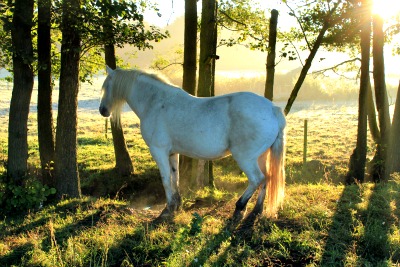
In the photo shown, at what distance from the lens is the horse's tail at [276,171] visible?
18.9 feet

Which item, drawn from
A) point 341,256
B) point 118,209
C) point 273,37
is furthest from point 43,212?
point 273,37

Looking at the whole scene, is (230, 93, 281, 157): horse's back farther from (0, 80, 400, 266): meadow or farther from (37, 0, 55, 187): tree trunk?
(37, 0, 55, 187): tree trunk

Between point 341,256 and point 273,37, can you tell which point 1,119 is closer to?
point 273,37

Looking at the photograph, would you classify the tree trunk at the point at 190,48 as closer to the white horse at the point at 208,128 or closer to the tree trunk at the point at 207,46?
the tree trunk at the point at 207,46

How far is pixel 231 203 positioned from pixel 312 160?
7384 mm

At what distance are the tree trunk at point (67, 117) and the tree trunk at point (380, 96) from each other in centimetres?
793

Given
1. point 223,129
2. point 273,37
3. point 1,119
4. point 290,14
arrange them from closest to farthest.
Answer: point 223,129 → point 273,37 → point 290,14 → point 1,119

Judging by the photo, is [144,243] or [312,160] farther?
[312,160]

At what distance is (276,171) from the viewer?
590 centimetres

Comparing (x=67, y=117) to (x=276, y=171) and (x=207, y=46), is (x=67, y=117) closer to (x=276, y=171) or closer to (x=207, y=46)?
(x=207, y=46)

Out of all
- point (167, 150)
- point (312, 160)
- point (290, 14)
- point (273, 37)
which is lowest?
point (312, 160)

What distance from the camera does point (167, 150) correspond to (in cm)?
625

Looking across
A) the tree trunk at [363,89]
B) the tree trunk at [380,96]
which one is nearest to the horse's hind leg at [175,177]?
the tree trunk at [363,89]

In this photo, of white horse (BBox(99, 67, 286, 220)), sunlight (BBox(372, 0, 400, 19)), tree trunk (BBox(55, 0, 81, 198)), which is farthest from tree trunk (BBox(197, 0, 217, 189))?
sunlight (BBox(372, 0, 400, 19))
